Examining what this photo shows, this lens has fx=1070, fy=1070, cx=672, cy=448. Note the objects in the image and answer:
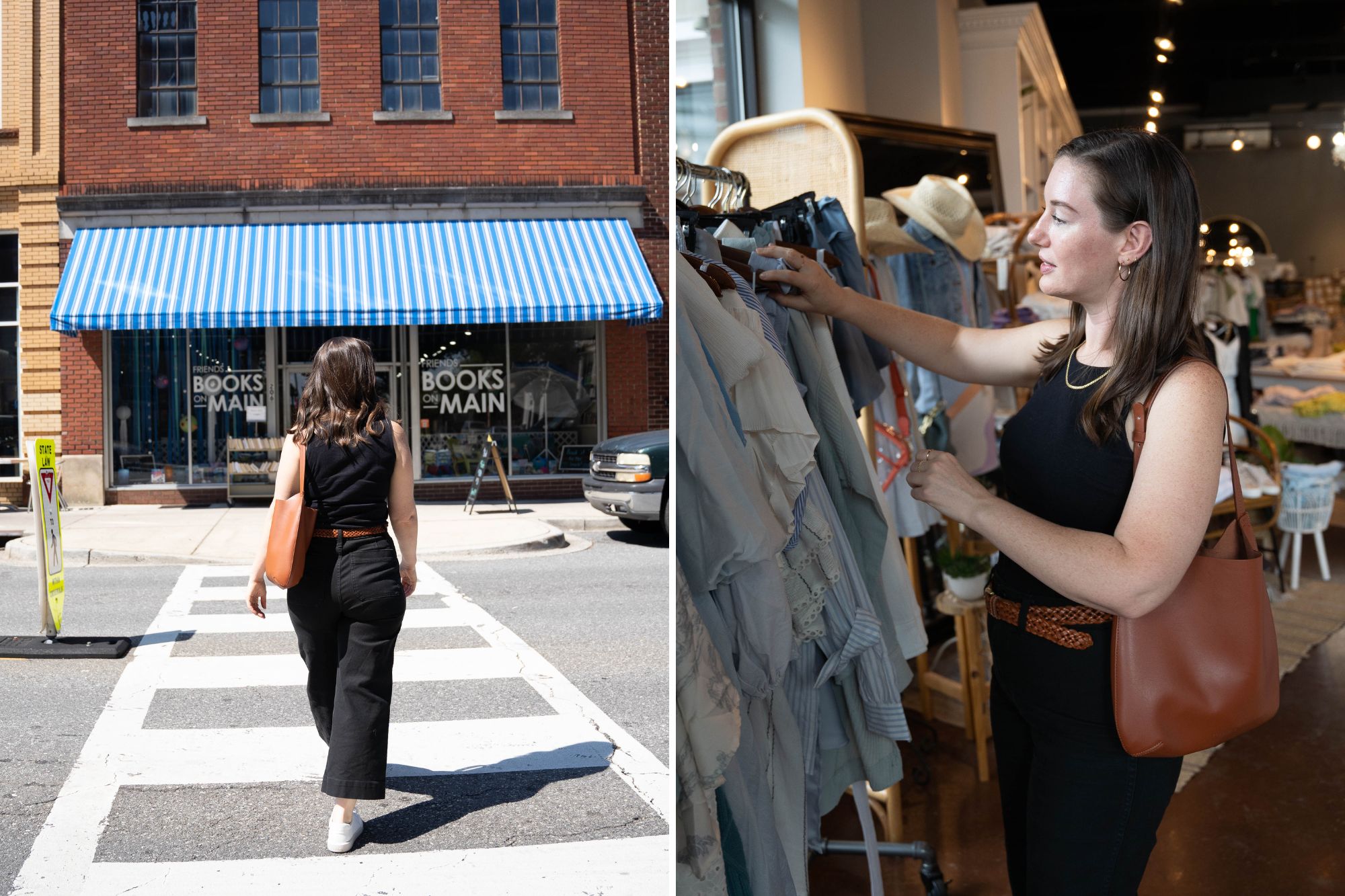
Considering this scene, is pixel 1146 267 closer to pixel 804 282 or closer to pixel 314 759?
pixel 804 282

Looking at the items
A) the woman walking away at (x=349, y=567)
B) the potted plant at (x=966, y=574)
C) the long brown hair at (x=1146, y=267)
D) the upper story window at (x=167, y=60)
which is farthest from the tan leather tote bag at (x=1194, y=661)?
the potted plant at (x=966, y=574)

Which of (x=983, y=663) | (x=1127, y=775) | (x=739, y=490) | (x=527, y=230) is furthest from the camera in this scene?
(x=983, y=663)

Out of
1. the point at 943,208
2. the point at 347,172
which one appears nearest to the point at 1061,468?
the point at 347,172

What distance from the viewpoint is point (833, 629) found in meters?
1.77

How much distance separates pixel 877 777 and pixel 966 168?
2997 millimetres

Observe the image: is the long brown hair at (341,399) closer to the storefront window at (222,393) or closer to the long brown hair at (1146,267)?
the storefront window at (222,393)

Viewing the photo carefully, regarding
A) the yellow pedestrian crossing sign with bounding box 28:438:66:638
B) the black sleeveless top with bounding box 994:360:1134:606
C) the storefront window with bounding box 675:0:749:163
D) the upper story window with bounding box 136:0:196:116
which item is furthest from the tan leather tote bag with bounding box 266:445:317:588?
the storefront window with bounding box 675:0:749:163

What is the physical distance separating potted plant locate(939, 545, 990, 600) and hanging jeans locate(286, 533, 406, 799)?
6.89ft

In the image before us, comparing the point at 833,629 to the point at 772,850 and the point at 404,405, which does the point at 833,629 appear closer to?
the point at 772,850

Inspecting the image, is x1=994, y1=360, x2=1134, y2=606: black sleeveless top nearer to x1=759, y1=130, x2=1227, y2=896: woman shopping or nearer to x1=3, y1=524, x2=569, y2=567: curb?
x1=759, y1=130, x2=1227, y2=896: woman shopping

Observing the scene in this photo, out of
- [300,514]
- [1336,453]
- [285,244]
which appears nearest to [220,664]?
[300,514]

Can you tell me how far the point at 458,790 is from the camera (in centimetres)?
162

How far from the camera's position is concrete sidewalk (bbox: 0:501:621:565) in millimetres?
1544

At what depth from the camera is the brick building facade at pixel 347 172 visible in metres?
1.53
